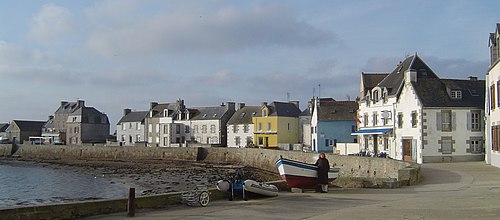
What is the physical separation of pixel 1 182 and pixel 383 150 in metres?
29.3

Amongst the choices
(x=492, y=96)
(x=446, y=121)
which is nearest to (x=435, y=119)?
(x=446, y=121)

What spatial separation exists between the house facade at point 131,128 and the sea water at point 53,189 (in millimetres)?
36077

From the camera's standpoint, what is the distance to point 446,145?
30.9 meters

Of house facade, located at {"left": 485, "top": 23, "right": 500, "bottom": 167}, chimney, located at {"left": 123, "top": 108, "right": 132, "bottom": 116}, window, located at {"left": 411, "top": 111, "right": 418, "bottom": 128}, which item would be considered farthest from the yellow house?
house facade, located at {"left": 485, "top": 23, "right": 500, "bottom": 167}

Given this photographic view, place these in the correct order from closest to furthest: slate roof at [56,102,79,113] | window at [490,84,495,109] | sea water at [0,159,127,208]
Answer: window at [490,84,495,109]
sea water at [0,159,127,208]
slate roof at [56,102,79,113]

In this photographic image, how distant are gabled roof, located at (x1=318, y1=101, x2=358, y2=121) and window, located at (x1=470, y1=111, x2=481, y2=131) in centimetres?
2003

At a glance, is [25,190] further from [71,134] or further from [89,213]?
[71,134]

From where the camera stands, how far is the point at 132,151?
204 feet

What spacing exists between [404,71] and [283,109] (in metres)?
28.8

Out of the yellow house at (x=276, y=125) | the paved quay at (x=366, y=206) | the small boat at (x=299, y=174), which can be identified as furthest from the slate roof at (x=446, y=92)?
the yellow house at (x=276, y=125)

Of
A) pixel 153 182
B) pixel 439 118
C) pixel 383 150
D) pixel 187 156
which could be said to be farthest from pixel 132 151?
pixel 439 118

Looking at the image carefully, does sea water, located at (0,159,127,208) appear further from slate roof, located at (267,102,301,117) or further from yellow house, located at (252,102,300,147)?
slate roof, located at (267,102,301,117)

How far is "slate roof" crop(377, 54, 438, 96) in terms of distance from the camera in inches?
1427

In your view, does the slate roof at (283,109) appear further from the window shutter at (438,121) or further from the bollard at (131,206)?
the bollard at (131,206)
